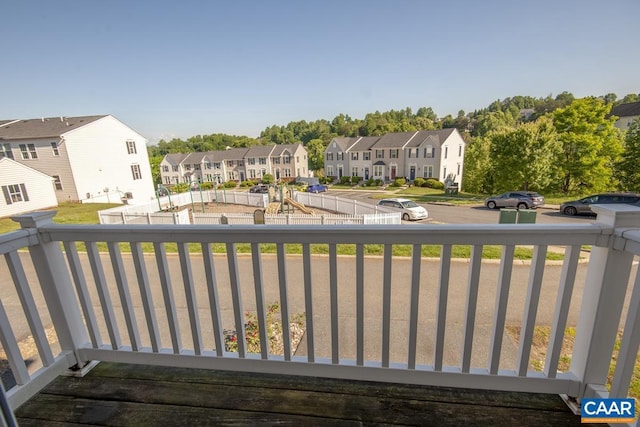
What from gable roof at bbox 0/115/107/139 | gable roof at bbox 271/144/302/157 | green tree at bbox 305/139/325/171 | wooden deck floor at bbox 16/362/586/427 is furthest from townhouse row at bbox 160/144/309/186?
wooden deck floor at bbox 16/362/586/427

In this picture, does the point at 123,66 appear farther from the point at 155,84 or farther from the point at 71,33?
the point at 71,33

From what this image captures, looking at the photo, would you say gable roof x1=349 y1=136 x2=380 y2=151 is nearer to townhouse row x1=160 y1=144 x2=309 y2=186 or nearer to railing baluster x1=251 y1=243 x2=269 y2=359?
townhouse row x1=160 y1=144 x2=309 y2=186

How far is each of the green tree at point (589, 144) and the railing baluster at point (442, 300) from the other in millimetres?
22031

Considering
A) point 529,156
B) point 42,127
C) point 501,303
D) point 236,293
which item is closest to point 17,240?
point 236,293

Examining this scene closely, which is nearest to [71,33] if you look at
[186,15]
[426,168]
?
[186,15]

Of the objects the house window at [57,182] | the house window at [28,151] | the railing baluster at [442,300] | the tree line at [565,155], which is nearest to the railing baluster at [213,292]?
the railing baluster at [442,300]

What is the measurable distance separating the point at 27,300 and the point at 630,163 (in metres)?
25.5

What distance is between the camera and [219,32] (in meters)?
6.82

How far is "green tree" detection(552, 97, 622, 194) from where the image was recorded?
53.6 feet

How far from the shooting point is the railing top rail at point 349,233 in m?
1.24

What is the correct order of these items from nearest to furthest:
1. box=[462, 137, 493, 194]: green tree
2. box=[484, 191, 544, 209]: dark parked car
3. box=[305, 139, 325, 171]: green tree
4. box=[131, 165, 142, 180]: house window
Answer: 1. box=[484, 191, 544, 209]: dark parked car
2. box=[131, 165, 142, 180]: house window
3. box=[462, 137, 493, 194]: green tree
4. box=[305, 139, 325, 171]: green tree

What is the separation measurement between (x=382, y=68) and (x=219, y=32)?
10.1m

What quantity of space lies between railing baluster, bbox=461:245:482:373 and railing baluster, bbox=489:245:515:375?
4.0 inches

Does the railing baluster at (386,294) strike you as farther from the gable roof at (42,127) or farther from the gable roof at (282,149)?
the gable roof at (282,149)
